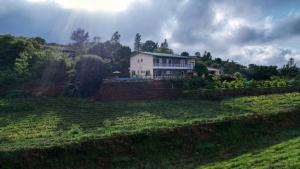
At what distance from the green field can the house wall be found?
32745 mm

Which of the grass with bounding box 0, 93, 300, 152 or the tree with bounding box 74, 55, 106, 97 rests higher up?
the tree with bounding box 74, 55, 106, 97

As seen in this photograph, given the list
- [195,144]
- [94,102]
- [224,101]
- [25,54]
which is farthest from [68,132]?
[25,54]

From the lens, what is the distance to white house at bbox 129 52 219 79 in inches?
2852

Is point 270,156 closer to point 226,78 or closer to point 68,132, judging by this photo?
point 68,132

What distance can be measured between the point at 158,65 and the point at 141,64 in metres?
3.76

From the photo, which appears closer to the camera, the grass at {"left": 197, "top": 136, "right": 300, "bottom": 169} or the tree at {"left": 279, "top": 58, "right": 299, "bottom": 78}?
the grass at {"left": 197, "top": 136, "right": 300, "bottom": 169}

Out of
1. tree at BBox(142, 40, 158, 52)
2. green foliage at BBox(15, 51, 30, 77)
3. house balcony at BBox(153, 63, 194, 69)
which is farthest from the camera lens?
tree at BBox(142, 40, 158, 52)

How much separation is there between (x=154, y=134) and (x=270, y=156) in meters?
8.07

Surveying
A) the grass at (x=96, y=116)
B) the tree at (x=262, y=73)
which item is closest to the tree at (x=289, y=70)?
the tree at (x=262, y=73)

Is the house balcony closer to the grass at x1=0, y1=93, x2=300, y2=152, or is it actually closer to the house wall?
the house wall

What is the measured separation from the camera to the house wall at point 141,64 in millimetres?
72688

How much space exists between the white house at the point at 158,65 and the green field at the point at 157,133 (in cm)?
3261

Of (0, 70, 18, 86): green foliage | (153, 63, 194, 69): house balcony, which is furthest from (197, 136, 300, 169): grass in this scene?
(153, 63, 194, 69): house balcony

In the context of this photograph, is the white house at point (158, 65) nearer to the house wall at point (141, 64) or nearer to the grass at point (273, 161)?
the house wall at point (141, 64)
